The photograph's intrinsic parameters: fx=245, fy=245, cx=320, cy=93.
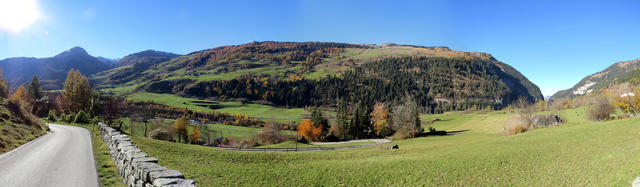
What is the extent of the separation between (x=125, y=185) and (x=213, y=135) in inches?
4090

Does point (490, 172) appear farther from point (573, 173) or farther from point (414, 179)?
point (414, 179)

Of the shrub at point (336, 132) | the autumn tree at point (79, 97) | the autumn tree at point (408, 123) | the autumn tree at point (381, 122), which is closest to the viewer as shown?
the autumn tree at point (79, 97)

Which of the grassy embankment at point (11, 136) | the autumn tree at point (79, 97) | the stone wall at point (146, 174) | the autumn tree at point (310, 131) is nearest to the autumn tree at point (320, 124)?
the autumn tree at point (310, 131)

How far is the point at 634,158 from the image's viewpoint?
12758 millimetres

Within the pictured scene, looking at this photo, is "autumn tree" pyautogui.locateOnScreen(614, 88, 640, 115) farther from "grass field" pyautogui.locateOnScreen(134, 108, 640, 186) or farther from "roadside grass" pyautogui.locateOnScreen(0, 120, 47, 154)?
"roadside grass" pyautogui.locateOnScreen(0, 120, 47, 154)

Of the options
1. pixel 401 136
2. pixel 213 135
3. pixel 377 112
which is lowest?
pixel 213 135

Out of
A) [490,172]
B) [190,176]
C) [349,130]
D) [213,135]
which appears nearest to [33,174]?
[190,176]

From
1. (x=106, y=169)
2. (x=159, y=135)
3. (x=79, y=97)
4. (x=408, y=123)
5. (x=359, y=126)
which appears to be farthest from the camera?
(x=359, y=126)

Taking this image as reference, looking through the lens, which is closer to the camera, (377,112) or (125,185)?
(125,185)

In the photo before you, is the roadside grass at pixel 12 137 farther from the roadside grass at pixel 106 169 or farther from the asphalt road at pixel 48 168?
the roadside grass at pixel 106 169

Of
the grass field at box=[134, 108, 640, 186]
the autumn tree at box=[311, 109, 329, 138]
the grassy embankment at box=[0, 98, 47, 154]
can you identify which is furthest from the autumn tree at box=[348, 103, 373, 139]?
the grassy embankment at box=[0, 98, 47, 154]

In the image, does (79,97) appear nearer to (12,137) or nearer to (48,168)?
(12,137)

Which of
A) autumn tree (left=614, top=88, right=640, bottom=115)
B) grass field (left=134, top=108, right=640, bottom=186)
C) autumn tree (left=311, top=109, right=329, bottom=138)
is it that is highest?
autumn tree (left=614, top=88, right=640, bottom=115)

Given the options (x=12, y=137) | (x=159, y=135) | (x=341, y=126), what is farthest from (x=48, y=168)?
(x=341, y=126)
